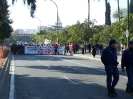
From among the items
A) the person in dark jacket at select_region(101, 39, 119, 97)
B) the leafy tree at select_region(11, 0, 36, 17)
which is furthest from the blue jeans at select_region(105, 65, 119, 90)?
the leafy tree at select_region(11, 0, 36, 17)

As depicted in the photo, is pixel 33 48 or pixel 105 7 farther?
pixel 105 7

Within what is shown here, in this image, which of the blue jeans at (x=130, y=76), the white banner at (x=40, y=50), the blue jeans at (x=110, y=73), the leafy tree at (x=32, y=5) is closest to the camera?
the blue jeans at (x=110, y=73)

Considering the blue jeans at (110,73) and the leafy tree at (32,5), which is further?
the leafy tree at (32,5)

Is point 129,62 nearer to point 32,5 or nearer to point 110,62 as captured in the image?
point 110,62

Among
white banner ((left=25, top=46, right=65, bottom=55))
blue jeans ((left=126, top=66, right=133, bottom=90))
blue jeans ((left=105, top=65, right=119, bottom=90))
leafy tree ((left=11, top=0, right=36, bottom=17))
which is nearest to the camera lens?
blue jeans ((left=105, top=65, right=119, bottom=90))

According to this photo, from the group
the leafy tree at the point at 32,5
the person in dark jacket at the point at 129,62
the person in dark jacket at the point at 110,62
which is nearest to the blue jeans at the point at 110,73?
the person in dark jacket at the point at 110,62

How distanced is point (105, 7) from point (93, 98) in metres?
45.7

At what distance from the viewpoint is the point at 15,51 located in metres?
49.2

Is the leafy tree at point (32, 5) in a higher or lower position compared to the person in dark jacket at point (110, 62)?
higher

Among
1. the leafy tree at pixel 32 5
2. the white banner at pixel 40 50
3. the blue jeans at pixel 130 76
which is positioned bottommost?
the blue jeans at pixel 130 76

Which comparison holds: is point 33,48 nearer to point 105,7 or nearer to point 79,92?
point 105,7

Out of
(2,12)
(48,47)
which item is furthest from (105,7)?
(2,12)

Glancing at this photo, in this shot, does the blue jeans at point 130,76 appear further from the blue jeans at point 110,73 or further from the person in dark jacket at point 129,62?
the blue jeans at point 110,73

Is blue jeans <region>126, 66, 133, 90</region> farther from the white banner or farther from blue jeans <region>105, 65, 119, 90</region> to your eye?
the white banner
